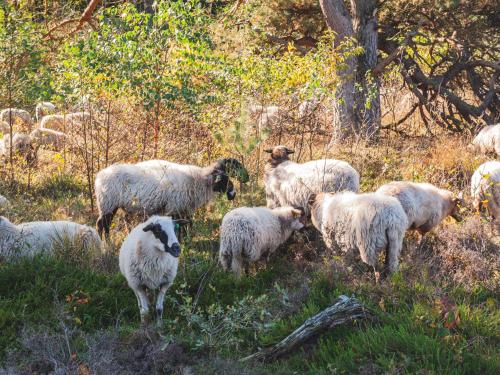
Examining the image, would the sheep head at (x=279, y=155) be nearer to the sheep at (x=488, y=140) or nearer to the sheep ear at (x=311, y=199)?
the sheep ear at (x=311, y=199)

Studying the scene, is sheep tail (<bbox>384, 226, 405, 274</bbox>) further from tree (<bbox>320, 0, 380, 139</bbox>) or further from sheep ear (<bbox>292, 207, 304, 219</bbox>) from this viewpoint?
tree (<bbox>320, 0, 380, 139</bbox>)

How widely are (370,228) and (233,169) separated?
2.78 m

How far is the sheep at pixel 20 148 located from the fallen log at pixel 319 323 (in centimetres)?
754

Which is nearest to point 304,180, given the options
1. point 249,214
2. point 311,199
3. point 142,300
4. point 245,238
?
point 311,199

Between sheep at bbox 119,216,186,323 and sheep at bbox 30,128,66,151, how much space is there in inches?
260

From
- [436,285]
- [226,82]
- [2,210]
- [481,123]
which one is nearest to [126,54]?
[226,82]

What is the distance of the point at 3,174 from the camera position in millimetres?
10586

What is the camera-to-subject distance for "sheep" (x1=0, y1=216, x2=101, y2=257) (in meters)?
6.96

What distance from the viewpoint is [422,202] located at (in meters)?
7.59

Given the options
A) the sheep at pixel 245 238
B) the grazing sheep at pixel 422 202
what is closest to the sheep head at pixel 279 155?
the grazing sheep at pixel 422 202

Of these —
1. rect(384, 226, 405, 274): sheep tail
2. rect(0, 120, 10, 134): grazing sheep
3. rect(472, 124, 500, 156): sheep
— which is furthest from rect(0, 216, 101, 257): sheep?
rect(472, 124, 500, 156): sheep

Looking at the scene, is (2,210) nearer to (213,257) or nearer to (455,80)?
(213,257)

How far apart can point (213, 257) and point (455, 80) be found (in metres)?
9.26

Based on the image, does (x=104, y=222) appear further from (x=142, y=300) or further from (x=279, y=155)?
(x=279, y=155)
